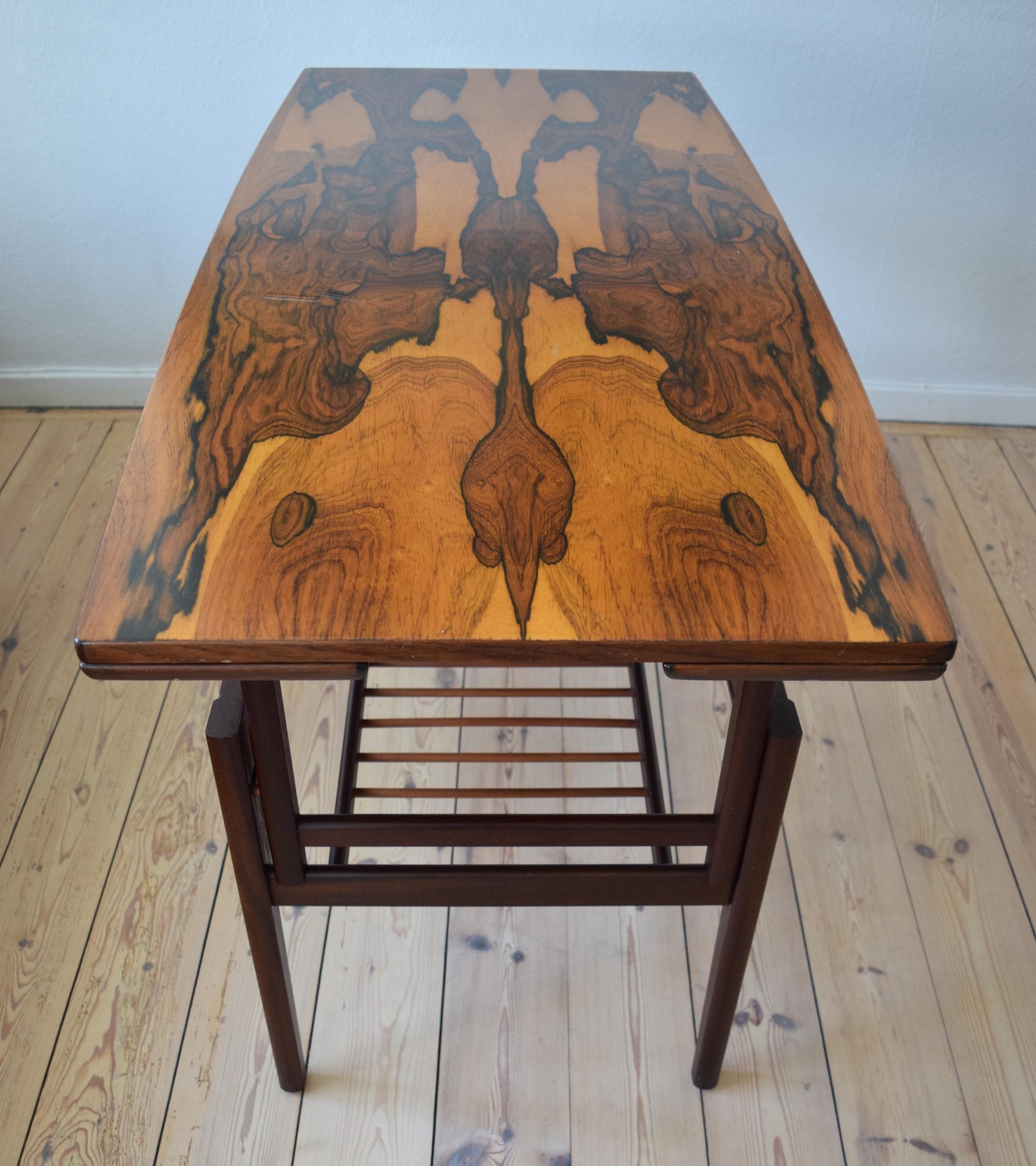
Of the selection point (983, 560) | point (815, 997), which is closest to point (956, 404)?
point (983, 560)

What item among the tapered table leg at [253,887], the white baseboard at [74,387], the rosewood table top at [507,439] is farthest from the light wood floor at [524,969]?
the white baseboard at [74,387]

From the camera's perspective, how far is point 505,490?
3.07 ft

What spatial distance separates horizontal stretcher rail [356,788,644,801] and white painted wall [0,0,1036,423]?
59.2 inches

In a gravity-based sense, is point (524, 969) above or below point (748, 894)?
below

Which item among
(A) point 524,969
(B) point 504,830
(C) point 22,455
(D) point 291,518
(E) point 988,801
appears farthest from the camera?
(C) point 22,455

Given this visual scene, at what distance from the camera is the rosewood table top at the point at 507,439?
809mm

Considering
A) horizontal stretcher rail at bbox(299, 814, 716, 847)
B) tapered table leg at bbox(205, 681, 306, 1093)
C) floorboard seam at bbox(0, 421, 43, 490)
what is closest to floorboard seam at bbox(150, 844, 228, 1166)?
tapered table leg at bbox(205, 681, 306, 1093)

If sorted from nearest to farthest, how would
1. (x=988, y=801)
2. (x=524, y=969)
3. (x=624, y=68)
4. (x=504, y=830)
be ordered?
(x=504, y=830), (x=524, y=969), (x=988, y=801), (x=624, y=68)

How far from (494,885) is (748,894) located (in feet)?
0.90

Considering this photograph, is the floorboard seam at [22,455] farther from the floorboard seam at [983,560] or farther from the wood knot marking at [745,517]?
the floorboard seam at [983,560]

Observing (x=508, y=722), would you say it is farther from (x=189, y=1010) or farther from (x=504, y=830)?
(x=189, y=1010)

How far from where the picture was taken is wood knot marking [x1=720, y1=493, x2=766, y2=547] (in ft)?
2.90

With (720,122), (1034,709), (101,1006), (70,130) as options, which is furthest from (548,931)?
(70,130)

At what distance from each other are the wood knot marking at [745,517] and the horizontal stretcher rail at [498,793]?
462 millimetres
